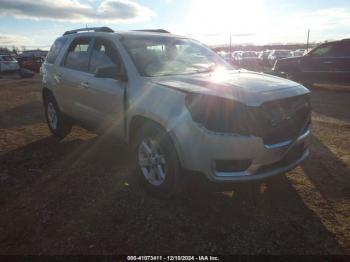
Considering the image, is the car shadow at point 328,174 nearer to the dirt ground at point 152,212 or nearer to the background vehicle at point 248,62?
the dirt ground at point 152,212

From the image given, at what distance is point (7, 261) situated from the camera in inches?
122

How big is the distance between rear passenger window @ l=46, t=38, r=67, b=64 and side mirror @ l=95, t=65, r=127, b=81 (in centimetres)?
254

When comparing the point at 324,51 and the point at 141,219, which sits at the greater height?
the point at 324,51

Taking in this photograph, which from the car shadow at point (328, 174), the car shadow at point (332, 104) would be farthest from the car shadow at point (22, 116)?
the car shadow at point (332, 104)

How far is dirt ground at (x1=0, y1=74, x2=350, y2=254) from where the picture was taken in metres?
3.29

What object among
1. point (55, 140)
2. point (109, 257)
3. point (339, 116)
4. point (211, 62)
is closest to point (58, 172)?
point (55, 140)

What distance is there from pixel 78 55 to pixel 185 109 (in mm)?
3018

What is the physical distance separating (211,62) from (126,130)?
1678 mm

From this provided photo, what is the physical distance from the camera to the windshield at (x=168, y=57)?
14.9 feet

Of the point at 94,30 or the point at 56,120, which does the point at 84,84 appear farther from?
the point at 56,120

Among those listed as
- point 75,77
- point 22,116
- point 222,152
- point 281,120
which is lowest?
point 22,116

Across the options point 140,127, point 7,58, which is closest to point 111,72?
point 140,127

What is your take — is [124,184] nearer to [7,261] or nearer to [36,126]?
[7,261]

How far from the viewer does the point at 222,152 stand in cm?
343
